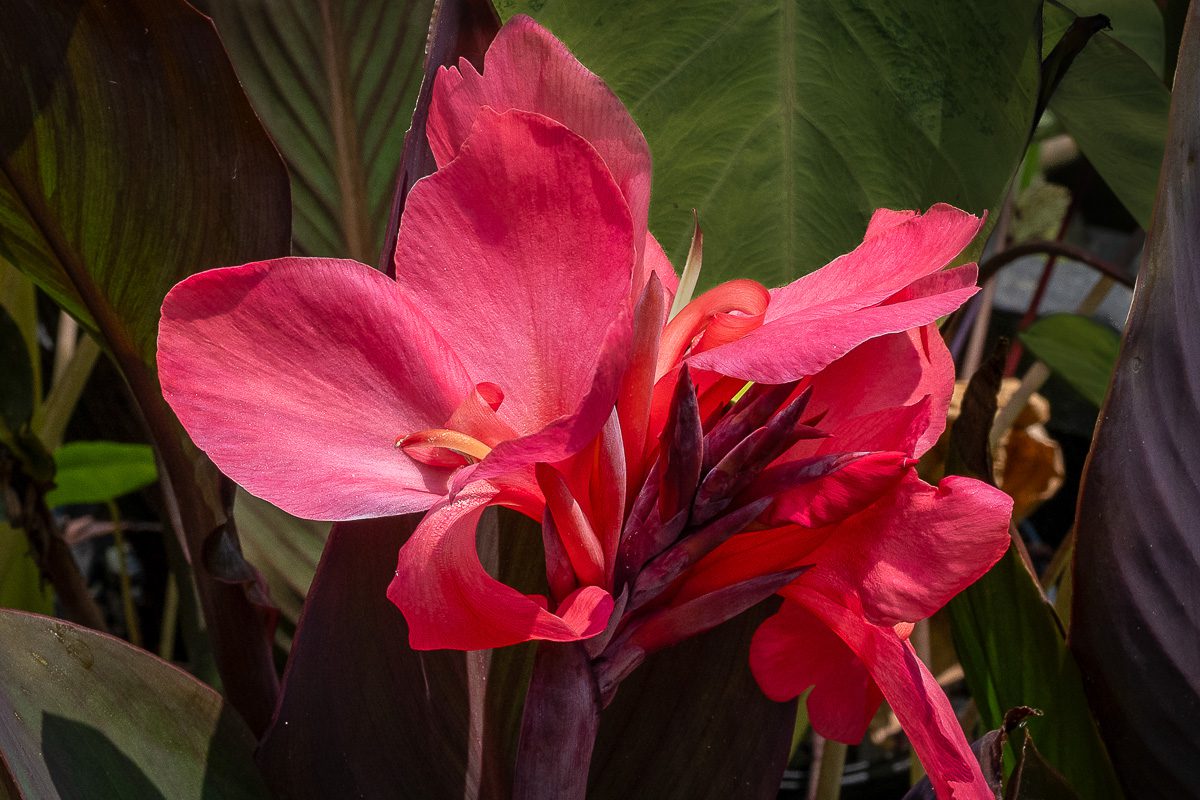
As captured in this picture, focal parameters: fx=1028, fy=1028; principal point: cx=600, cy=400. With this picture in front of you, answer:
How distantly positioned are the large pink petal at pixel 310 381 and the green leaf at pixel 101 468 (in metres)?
0.51

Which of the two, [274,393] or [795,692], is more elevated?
[274,393]

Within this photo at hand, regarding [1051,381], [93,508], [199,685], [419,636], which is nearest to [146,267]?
[199,685]

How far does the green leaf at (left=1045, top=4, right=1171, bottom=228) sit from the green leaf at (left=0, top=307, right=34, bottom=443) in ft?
2.49

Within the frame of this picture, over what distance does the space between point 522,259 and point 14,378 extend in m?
0.56

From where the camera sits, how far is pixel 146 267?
493 millimetres

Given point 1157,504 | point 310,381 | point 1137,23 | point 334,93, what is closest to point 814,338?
point 310,381

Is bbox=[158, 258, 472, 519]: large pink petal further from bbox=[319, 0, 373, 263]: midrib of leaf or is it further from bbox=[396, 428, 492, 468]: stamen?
bbox=[319, 0, 373, 263]: midrib of leaf

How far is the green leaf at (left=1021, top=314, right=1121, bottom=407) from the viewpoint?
0.83 metres

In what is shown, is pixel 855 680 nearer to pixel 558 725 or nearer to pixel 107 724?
pixel 558 725

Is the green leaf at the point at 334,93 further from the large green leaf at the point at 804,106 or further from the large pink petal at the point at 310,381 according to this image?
the large pink petal at the point at 310,381

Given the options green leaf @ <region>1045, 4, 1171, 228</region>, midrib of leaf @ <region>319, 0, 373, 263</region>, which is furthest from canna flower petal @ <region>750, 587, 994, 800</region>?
green leaf @ <region>1045, 4, 1171, 228</region>

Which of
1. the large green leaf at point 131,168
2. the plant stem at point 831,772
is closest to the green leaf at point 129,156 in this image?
the large green leaf at point 131,168

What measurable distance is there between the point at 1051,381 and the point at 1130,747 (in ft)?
4.61

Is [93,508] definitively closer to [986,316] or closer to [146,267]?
[146,267]
